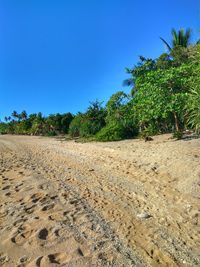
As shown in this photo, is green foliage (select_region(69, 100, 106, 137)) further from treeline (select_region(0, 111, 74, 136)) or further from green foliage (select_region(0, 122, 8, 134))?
green foliage (select_region(0, 122, 8, 134))

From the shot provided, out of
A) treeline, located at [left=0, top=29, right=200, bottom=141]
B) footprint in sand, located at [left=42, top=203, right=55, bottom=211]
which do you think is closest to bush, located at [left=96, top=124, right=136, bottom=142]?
treeline, located at [left=0, top=29, right=200, bottom=141]

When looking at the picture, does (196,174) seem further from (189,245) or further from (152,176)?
(189,245)

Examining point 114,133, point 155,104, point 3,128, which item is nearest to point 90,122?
point 114,133

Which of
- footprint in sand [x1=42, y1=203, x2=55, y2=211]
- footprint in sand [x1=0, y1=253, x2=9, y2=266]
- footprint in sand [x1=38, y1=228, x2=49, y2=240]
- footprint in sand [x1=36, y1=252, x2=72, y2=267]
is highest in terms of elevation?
footprint in sand [x1=42, y1=203, x2=55, y2=211]

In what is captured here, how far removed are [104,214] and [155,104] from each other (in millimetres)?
8782

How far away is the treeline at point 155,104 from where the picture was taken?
38.2 feet

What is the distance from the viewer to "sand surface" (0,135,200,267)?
3922 millimetres

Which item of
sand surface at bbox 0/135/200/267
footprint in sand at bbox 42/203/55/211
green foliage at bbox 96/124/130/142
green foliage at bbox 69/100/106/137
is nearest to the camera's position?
sand surface at bbox 0/135/200/267

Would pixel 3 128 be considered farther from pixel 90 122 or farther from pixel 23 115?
pixel 90 122

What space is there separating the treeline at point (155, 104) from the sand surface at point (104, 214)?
2.60m

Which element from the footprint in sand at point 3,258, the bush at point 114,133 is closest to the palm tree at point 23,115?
the bush at point 114,133

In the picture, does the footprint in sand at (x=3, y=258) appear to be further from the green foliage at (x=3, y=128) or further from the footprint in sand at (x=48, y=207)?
the green foliage at (x=3, y=128)

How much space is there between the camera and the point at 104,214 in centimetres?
530

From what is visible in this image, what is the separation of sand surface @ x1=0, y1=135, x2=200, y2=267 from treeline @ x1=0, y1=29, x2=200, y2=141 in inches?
102
